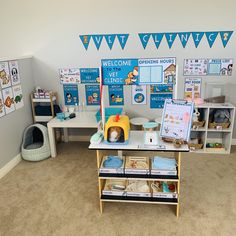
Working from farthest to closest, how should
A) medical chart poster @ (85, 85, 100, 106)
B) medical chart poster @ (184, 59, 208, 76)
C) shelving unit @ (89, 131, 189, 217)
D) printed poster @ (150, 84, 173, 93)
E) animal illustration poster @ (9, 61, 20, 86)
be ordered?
medical chart poster @ (85, 85, 100, 106)
printed poster @ (150, 84, 173, 93)
medical chart poster @ (184, 59, 208, 76)
animal illustration poster @ (9, 61, 20, 86)
shelving unit @ (89, 131, 189, 217)

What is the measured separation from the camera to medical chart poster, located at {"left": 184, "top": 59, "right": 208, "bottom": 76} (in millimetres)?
3578

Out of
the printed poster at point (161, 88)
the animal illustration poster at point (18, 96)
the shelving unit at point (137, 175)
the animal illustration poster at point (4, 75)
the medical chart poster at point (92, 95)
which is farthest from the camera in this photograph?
the medical chart poster at point (92, 95)

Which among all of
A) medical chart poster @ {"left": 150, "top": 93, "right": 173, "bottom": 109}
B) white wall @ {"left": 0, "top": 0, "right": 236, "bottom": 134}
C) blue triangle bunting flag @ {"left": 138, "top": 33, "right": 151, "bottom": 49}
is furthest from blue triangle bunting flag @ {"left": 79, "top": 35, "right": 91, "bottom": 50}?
medical chart poster @ {"left": 150, "top": 93, "right": 173, "bottom": 109}

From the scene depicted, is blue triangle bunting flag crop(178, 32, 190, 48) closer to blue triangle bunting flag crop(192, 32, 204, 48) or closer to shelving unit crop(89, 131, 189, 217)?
blue triangle bunting flag crop(192, 32, 204, 48)

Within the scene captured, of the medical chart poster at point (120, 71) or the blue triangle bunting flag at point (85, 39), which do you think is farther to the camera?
the blue triangle bunting flag at point (85, 39)

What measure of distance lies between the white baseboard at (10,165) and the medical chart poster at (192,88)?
266 centimetres

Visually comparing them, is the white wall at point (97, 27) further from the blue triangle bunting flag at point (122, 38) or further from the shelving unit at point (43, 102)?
the shelving unit at point (43, 102)

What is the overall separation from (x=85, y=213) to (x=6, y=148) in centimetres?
150

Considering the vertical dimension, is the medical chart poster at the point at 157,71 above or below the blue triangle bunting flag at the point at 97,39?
below

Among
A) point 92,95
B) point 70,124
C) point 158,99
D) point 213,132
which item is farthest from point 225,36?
point 70,124

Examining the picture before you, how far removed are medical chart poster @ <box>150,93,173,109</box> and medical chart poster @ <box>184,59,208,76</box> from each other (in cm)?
46

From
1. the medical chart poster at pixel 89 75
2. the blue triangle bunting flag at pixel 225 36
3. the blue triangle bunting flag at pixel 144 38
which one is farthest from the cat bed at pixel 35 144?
the blue triangle bunting flag at pixel 225 36

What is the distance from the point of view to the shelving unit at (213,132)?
11.3 ft

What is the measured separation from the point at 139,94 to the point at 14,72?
1841mm
